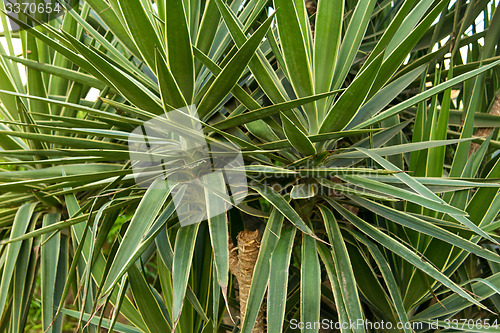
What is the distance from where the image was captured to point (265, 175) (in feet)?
2.24

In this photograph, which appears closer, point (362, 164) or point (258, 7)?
point (258, 7)

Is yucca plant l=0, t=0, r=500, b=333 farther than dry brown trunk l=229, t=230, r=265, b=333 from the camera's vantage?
No

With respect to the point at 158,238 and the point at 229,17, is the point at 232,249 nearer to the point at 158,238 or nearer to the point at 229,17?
the point at 158,238

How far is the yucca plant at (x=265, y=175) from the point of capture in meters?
0.56

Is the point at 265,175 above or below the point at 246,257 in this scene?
above

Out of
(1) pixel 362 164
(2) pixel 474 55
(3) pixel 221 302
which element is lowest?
(3) pixel 221 302

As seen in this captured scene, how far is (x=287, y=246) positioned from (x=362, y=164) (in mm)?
368

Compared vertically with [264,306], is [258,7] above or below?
above

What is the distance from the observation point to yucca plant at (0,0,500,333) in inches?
22.1

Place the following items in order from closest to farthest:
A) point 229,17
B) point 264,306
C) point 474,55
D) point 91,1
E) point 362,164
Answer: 1. point 229,17
2. point 91,1
3. point 264,306
4. point 362,164
5. point 474,55

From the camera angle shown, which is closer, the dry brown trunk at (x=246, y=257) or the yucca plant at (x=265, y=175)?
the yucca plant at (x=265, y=175)

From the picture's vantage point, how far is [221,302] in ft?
2.75

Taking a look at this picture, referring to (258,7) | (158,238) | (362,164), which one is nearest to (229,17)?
(258,7)

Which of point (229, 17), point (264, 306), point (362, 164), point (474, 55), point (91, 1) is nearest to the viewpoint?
point (229, 17)
